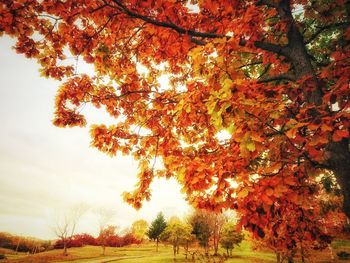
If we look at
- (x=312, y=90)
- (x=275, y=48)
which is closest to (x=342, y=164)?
(x=312, y=90)

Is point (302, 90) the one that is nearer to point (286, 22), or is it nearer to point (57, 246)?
point (286, 22)

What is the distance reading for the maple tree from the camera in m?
3.10

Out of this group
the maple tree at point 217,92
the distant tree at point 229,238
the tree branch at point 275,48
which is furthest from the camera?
the distant tree at point 229,238

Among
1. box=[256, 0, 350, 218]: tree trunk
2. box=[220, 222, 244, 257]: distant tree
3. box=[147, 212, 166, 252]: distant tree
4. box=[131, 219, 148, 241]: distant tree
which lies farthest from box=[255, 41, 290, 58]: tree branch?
box=[131, 219, 148, 241]: distant tree

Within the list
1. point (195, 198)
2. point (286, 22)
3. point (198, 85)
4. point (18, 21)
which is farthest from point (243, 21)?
point (18, 21)

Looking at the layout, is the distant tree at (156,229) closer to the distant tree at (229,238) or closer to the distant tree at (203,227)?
the distant tree at (203,227)

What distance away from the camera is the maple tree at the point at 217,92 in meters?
3.10

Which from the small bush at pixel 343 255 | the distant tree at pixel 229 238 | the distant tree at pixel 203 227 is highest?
the distant tree at pixel 203 227

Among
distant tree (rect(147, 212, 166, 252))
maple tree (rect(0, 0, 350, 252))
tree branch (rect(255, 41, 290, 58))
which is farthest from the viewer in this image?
distant tree (rect(147, 212, 166, 252))

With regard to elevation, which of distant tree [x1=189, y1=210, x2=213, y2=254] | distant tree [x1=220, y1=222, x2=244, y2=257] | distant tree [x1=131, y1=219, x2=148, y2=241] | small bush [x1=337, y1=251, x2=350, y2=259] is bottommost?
small bush [x1=337, y1=251, x2=350, y2=259]

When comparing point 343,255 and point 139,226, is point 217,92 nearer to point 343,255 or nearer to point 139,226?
point 343,255

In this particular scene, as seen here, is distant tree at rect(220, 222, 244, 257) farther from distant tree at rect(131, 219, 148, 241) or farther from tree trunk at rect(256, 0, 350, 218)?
distant tree at rect(131, 219, 148, 241)

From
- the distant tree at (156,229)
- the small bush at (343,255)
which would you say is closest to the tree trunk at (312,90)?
the small bush at (343,255)

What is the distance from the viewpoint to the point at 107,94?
253 inches
